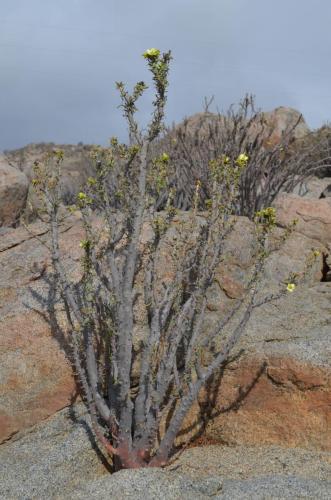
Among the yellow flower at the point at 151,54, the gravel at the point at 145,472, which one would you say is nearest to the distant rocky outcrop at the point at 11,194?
the gravel at the point at 145,472

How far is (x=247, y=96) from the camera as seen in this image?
607 cm

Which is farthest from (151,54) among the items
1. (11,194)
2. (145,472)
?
(11,194)

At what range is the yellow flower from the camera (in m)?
3.20

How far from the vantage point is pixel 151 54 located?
10.5 feet

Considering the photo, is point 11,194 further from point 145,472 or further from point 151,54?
point 145,472

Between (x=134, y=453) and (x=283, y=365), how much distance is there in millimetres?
1103

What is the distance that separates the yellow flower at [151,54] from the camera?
3197mm

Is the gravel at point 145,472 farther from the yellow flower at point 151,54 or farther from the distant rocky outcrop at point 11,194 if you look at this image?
the distant rocky outcrop at point 11,194

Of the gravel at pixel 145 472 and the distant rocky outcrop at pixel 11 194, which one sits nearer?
the gravel at pixel 145 472

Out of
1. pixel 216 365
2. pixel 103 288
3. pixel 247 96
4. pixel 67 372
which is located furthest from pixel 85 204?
pixel 247 96

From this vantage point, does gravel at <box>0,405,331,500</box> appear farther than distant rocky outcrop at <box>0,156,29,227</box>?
No

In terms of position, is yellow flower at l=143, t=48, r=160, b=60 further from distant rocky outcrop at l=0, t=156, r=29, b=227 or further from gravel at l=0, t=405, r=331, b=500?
distant rocky outcrop at l=0, t=156, r=29, b=227

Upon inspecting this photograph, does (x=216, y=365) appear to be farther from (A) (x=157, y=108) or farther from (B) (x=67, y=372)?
(A) (x=157, y=108)

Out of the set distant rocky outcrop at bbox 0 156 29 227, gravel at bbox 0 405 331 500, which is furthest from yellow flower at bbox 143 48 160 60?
distant rocky outcrop at bbox 0 156 29 227
